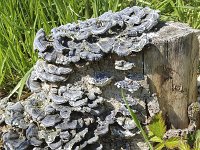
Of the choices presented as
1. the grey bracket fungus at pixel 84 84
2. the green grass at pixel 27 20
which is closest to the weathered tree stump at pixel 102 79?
the grey bracket fungus at pixel 84 84

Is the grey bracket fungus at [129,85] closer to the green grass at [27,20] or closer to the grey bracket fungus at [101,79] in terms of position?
the grey bracket fungus at [101,79]

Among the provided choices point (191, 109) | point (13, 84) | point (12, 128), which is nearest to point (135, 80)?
point (191, 109)

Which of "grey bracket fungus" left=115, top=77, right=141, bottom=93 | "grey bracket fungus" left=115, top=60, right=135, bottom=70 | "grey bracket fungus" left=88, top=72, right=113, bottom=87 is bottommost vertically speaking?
"grey bracket fungus" left=115, top=77, right=141, bottom=93

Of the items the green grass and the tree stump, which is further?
the green grass

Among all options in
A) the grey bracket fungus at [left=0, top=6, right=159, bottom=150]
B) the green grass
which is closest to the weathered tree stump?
the grey bracket fungus at [left=0, top=6, right=159, bottom=150]

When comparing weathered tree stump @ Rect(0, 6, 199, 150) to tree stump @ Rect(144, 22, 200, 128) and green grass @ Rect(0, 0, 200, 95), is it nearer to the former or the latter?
tree stump @ Rect(144, 22, 200, 128)

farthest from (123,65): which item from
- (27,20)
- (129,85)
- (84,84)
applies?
(27,20)

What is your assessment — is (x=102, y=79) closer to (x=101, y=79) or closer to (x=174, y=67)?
(x=101, y=79)
